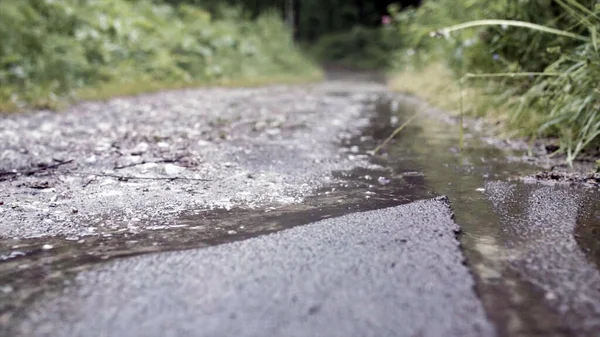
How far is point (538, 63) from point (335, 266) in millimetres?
4009

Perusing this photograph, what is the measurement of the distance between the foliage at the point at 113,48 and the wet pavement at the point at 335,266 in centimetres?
457

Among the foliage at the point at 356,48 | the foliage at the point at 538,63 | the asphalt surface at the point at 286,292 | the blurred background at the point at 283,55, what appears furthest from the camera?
the foliage at the point at 356,48

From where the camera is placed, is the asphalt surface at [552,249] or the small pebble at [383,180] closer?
the asphalt surface at [552,249]

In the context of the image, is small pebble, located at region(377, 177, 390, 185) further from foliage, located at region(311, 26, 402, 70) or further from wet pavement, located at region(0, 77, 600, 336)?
foliage, located at region(311, 26, 402, 70)

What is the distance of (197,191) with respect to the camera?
273cm

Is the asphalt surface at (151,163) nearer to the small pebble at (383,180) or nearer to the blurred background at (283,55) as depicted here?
the small pebble at (383,180)

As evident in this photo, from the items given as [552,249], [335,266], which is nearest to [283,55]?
[552,249]

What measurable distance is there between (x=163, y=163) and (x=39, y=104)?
3.55 m

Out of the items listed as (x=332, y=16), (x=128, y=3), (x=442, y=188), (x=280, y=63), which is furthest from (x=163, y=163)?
(x=332, y=16)

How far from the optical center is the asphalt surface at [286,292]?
1.33 m

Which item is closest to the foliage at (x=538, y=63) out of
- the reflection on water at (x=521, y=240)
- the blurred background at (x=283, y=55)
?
the blurred background at (x=283, y=55)

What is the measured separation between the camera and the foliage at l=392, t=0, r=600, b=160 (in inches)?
133

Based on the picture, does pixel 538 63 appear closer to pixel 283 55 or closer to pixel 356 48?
pixel 283 55

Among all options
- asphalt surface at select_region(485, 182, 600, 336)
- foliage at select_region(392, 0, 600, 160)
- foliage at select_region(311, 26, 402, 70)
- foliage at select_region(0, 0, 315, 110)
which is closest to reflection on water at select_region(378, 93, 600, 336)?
asphalt surface at select_region(485, 182, 600, 336)
